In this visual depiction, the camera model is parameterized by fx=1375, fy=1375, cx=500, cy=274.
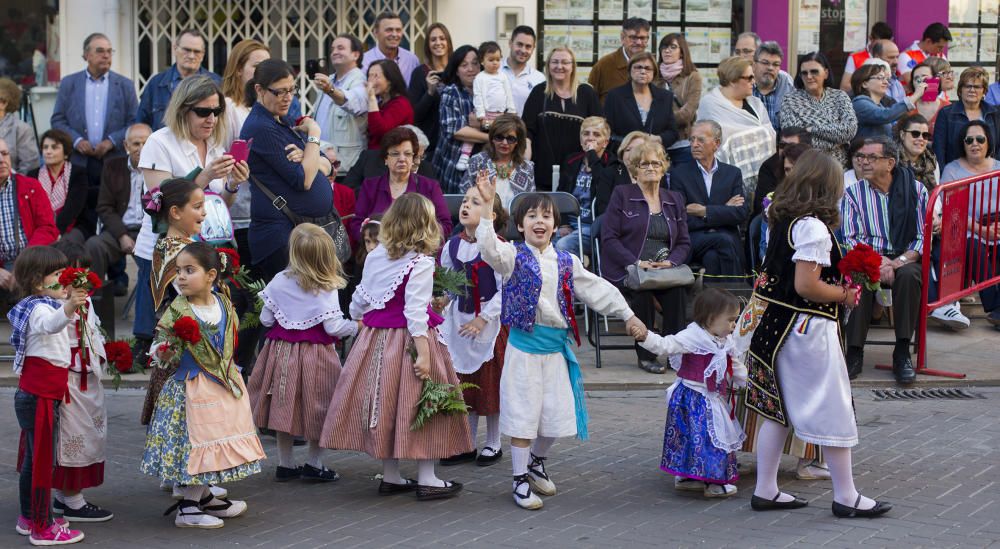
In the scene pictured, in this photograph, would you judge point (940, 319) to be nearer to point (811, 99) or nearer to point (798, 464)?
point (811, 99)

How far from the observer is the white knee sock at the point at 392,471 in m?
7.12

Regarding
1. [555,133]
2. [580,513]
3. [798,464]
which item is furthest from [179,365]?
[555,133]

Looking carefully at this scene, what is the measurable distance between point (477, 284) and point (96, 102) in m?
5.79

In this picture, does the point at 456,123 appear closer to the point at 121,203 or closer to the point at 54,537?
the point at 121,203

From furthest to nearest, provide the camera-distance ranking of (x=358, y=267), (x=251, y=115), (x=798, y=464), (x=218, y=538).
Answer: (x=358, y=267)
(x=251, y=115)
(x=798, y=464)
(x=218, y=538)

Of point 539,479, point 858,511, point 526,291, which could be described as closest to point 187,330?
point 526,291

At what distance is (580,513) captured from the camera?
22.2ft

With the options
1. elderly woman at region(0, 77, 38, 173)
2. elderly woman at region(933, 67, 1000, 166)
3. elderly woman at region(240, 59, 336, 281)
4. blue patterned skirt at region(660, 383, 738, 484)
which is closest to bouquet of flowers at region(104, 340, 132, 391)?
elderly woman at region(240, 59, 336, 281)

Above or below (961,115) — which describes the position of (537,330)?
below

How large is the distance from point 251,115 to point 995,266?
6297 mm

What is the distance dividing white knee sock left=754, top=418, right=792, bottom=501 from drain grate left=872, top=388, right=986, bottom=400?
9.72 feet

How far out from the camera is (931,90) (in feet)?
45.1

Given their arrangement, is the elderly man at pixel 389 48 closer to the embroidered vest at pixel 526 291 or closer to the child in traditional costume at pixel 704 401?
the embroidered vest at pixel 526 291

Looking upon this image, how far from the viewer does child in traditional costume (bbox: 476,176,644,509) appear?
693 centimetres
